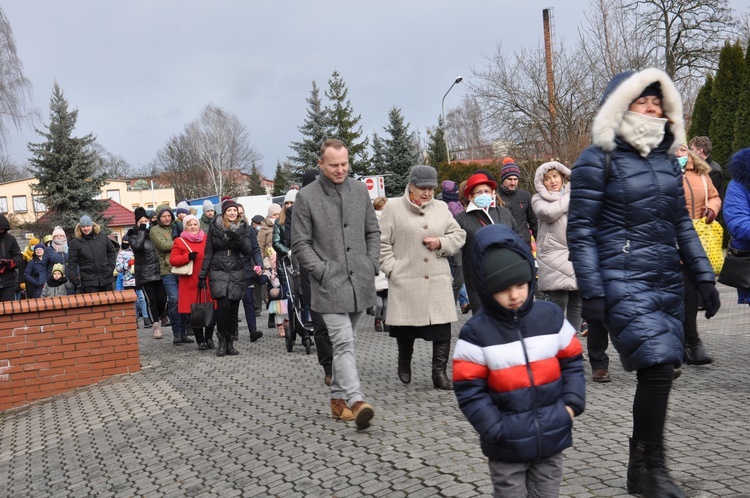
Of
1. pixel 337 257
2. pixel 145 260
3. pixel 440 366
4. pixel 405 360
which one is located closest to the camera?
pixel 337 257

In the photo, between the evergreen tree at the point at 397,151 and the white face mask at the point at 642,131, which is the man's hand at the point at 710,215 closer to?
the white face mask at the point at 642,131

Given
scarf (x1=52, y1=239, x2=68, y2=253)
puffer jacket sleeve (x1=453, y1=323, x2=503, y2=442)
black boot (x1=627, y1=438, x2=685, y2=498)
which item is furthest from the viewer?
scarf (x1=52, y1=239, x2=68, y2=253)

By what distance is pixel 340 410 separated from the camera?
614 centimetres

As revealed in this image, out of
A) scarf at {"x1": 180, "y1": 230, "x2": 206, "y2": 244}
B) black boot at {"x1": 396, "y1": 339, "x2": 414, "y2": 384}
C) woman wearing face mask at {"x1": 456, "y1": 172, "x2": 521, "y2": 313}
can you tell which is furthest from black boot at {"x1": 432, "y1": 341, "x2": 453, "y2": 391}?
scarf at {"x1": 180, "y1": 230, "x2": 206, "y2": 244}

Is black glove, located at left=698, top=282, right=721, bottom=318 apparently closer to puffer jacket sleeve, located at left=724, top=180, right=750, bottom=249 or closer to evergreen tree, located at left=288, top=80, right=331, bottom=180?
puffer jacket sleeve, located at left=724, top=180, right=750, bottom=249

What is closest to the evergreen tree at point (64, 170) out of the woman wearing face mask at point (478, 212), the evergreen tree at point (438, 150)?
the evergreen tree at point (438, 150)

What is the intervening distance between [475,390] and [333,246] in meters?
3.07

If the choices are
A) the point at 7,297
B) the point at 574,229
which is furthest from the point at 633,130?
the point at 7,297

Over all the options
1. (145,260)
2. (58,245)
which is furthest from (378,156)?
(145,260)

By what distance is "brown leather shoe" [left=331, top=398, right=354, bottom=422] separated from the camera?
605cm

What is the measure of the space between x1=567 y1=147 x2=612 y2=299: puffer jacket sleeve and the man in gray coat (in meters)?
2.26

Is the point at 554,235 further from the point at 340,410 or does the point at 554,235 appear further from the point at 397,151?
the point at 397,151

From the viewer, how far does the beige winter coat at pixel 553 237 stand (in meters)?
7.63

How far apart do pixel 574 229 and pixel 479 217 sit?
3592mm
